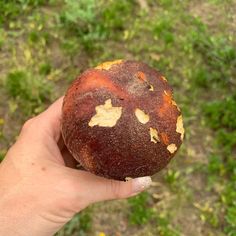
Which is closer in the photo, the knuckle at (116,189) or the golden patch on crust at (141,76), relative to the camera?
the golden patch on crust at (141,76)

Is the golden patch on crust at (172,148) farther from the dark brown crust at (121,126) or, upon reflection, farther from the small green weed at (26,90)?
the small green weed at (26,90)

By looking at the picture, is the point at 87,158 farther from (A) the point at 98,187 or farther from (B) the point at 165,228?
(B) the point at 165,228

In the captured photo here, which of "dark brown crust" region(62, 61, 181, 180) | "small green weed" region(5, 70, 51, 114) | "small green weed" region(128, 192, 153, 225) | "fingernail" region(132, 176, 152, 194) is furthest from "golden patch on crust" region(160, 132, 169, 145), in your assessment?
"small green weed" region(5, 70, 51, 114)

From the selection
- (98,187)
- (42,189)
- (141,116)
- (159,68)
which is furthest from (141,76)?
(159,68)

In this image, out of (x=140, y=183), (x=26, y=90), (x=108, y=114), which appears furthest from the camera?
(x=26, y=90)

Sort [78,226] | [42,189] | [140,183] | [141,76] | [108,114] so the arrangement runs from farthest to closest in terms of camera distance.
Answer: [78,226] < [140,183] < [42,189] < [141,76] < [108,114]

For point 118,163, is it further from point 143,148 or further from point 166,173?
point 166,173

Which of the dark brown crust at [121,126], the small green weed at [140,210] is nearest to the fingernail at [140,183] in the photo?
the dark brown crust at [121,126]

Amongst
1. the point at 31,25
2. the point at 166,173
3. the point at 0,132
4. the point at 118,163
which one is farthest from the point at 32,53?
the point at 118,163
